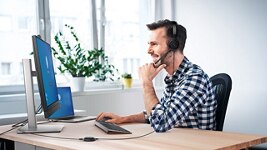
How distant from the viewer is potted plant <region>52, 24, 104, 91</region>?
12.2 feet

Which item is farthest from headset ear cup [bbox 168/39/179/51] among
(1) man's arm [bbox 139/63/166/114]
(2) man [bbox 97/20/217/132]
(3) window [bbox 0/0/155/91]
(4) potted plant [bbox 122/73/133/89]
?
(4) potted plant [bbox 122/73/133/89]

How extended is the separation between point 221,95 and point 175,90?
0.25m

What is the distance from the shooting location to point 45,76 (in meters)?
2.02

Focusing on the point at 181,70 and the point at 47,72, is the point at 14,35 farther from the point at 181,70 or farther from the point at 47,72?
the point at 181,70

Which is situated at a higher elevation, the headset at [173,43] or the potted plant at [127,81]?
the headset at [173,43]

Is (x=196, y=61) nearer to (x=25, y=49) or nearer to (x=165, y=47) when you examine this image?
(x=25, y=49)

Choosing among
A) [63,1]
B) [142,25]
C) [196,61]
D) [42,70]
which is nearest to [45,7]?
[63,1]

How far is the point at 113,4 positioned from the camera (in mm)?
4375

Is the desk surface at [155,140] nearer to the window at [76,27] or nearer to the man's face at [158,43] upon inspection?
the man's face at [158,43]

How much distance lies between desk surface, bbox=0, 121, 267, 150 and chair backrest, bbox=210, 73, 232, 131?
0.73 ft

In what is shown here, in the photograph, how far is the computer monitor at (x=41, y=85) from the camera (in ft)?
6.15

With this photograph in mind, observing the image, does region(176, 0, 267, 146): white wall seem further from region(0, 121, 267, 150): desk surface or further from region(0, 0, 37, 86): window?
region(0, 121, 267, 150): desk surface

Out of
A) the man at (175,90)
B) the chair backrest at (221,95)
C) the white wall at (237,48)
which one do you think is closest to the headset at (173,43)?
the man at (175,90)

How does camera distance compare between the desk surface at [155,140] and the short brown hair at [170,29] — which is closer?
the desk surface at [155,140]
